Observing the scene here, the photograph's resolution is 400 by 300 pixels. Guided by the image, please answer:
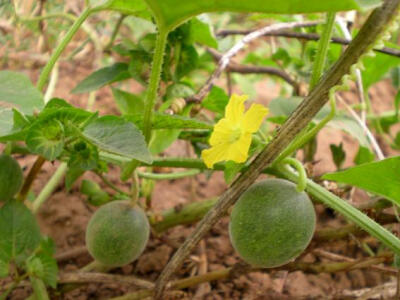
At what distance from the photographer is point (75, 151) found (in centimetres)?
84

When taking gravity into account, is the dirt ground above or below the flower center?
below

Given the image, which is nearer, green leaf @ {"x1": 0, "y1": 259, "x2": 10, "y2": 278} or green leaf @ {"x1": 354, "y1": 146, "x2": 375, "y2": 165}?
green leaf @ {"x1": 0, "y1": 259, "x2": 10, "y2": 278}

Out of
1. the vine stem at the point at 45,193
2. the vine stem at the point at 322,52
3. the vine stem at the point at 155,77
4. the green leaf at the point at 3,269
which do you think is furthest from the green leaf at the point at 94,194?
the vine stem at the point at 322,52

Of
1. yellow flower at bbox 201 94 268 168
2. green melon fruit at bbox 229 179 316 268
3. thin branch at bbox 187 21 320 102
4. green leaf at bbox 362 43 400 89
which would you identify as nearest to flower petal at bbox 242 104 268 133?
yellow flower at bbox 201 94 268 168

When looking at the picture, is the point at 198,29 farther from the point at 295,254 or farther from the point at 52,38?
the point at 52,38

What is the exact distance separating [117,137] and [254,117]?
204 mm

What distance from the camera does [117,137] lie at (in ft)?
2.31

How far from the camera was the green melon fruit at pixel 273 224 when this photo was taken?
0.75 m

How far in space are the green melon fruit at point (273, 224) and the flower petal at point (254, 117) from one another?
103 millimetres

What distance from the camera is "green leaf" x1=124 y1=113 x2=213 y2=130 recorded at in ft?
2.53

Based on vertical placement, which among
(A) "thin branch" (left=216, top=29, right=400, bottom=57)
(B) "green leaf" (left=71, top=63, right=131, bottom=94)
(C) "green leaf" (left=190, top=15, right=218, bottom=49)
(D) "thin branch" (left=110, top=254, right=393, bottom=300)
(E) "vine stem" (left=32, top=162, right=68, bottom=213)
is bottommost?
(D) "thin branch" (left=110, top=254, right=393, bottom=300)

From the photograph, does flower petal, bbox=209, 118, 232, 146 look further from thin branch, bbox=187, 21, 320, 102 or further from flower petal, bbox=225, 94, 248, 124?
thin branch, bbox=187, 21, 320, 102

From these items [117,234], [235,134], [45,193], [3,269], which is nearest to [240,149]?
[235,134]

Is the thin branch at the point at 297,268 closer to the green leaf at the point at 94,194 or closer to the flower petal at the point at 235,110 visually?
the green leaf at the point at 94,194
